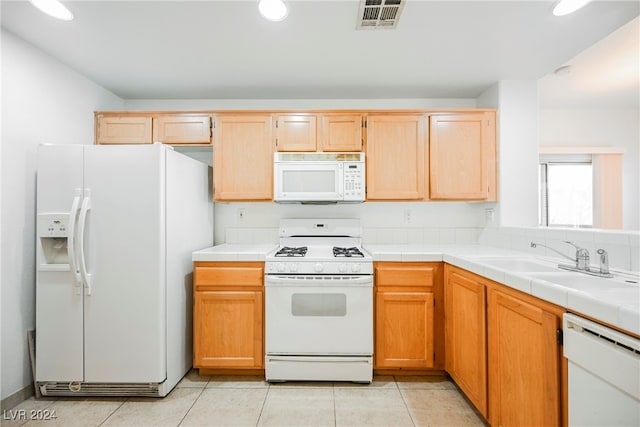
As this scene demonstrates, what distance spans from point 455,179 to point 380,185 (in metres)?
0.66

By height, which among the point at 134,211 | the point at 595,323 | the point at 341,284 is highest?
the point at 134,211

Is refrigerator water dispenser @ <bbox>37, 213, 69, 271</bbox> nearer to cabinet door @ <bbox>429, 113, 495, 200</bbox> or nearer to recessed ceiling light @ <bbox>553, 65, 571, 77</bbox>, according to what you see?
cabinet door @ <bbox>429, 113, 495, 200</bbox>

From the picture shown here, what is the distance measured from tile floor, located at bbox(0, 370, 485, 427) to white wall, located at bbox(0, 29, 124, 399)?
0.39 meters

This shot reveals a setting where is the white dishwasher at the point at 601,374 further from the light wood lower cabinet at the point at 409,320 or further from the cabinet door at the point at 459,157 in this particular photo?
the cabinet door at the point at 459,157

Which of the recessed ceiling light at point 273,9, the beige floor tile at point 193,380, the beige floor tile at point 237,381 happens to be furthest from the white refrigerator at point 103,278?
the recessed ceiling light at point 273,9

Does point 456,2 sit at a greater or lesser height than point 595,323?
greater

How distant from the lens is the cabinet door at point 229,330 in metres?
2.23

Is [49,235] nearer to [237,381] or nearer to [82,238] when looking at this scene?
[82,238]

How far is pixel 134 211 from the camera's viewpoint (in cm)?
199

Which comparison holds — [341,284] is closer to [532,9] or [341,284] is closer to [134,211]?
[134,211]

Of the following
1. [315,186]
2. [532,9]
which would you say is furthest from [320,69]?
[532,9]

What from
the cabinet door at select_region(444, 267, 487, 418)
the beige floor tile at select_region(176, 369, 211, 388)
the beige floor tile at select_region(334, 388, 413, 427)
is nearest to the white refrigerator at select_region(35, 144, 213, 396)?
the beige floor tile at select_region(176, 369, 211, 388)

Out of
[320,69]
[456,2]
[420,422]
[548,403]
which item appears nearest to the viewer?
[548,403]

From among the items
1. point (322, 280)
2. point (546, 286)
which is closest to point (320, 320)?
point (322, 280)
